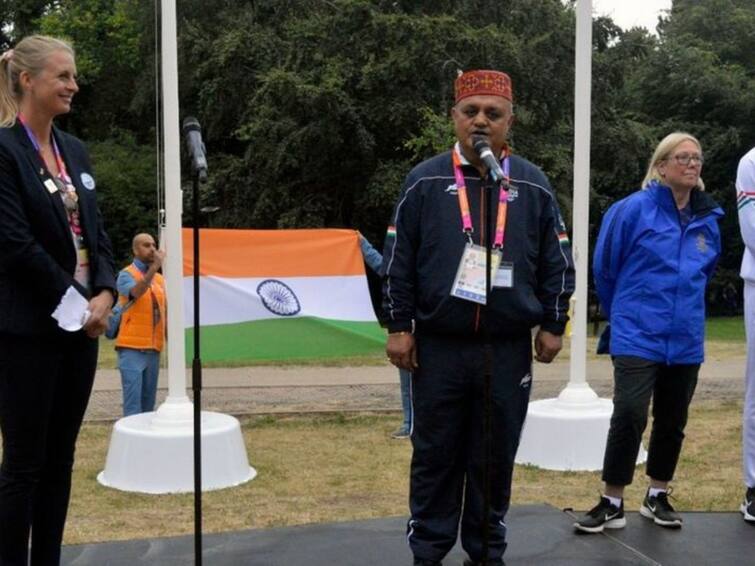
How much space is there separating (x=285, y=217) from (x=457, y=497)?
2148cm

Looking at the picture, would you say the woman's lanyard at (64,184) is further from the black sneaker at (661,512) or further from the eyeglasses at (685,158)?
the black sneaker at (661,512)

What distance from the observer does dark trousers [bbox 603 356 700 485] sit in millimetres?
4250

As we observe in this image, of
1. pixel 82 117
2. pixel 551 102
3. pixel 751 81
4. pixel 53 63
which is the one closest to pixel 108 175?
pixel 82 117

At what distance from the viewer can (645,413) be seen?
4.28 m

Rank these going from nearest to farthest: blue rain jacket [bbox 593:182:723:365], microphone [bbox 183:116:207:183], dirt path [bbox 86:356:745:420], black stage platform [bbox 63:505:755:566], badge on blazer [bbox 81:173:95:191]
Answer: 1. microphone [bbox 183:116:207:183]
2. badge on blazer [bbox 81:173:95:191]
3. black stage platform [bbox 63:505:755:566]
4. blue rain jacket [bbox 593:182:723:365]
5. dirt path [bbox 86:356:745:420]

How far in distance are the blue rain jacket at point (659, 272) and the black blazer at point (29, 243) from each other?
2.48 metres

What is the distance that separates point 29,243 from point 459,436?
1762mm

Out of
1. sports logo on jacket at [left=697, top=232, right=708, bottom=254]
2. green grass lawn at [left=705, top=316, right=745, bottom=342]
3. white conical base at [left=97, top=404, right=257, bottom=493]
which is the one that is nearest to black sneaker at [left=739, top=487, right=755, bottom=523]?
sports logo on jacket at [left=697, top=232, right=708, bottom=254]

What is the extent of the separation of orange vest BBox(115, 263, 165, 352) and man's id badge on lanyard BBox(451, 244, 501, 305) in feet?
12.9

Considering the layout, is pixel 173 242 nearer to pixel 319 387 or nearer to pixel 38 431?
pixel 38 431

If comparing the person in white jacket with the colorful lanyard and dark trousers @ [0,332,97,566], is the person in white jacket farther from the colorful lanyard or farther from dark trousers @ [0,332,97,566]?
dark trousers @ [0,332,97,566]

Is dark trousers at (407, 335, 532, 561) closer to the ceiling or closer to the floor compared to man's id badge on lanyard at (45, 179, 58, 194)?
closer to the floor

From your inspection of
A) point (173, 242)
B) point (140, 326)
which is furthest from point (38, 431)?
point (140, 326)

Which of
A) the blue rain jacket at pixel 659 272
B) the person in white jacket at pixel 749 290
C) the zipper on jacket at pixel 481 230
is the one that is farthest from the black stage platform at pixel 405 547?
the zipper on jacket at pixel 481 230
